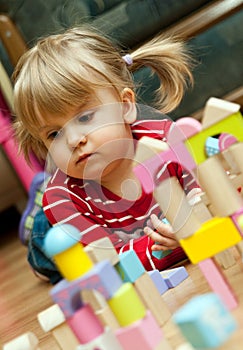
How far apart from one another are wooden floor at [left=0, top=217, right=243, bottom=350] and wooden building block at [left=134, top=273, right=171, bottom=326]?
0.01 meters

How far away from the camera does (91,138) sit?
106 cm

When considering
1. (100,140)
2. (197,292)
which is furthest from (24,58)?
(197,292)

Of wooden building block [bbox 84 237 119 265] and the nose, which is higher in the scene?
the nose

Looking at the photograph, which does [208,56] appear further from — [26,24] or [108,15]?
[26,24]

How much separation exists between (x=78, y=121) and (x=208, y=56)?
859 mm

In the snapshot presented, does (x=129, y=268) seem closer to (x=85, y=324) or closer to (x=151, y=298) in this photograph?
(x=151, y=298)

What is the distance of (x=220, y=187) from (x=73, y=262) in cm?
15

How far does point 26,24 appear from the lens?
6.34 feet

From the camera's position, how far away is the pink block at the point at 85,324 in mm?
515

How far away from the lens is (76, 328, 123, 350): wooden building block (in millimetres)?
517

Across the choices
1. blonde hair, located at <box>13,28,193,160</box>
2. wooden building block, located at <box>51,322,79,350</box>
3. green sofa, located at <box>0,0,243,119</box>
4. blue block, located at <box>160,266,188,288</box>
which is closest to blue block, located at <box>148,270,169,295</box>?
blue block, located at <box>160,266,188,288</box>

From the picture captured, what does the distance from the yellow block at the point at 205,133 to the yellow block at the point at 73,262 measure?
147mm

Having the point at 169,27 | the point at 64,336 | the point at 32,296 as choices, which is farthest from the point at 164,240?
the point at 169,27

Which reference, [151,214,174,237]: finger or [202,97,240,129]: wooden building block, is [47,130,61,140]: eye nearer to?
[151,214,174,237]: finger
